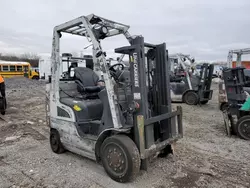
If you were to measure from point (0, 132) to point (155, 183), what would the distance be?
15.7ft

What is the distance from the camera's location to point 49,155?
14.1ft

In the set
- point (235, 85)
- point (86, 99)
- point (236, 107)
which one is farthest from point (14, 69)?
point (236, 107)

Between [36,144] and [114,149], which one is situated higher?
[114,149]

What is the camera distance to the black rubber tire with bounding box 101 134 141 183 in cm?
295

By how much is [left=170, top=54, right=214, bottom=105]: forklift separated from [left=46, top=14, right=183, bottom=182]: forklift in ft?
21.8

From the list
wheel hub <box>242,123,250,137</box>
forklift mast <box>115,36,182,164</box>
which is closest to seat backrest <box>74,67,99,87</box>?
forklift mast <box>115,36,182,164</box>

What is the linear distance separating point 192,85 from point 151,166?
25.0 ft

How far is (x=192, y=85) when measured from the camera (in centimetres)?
1060

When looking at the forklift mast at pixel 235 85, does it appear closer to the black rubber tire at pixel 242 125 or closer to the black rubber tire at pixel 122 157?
the black rubber tire at pixel 242 125

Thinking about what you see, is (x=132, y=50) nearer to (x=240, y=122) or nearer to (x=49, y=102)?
(x=49, y=102)

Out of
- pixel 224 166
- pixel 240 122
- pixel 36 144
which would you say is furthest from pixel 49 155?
pixel 240 122

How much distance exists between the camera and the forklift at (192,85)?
32.3ft

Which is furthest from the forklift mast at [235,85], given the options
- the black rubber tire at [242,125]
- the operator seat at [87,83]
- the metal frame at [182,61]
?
the metal frame at [182,61]

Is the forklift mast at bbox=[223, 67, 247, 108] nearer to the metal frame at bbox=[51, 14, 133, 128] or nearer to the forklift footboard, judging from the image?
the forklift footboard
